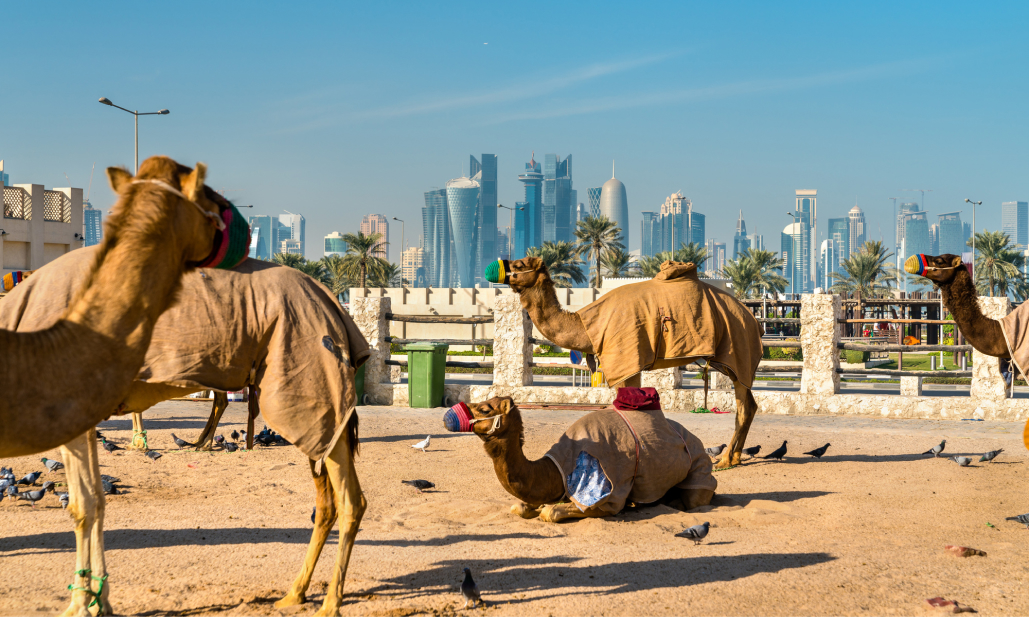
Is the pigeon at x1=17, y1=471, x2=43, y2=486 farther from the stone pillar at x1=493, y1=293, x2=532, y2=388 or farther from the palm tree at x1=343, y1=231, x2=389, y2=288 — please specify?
the palm tree at x1=343, y1=231, x2=389, y2=288

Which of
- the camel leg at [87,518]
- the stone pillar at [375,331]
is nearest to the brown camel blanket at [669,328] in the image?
the camel leg at [87,518]

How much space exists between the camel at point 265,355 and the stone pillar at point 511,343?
10473 mm

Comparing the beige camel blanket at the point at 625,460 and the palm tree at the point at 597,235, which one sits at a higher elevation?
the palm tree at the point at 597,235

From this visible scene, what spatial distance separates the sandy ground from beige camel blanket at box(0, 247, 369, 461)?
1.20 metres

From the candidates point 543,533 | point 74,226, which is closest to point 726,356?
point 543,533

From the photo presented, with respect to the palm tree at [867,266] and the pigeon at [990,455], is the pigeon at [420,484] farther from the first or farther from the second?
the palm tree at [867,266]

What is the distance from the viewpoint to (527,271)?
8133 millimetres

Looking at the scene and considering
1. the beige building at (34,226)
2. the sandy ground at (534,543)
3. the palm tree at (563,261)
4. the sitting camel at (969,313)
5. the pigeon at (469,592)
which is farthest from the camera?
the palm tree at (563,261)

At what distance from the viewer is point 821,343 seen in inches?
557

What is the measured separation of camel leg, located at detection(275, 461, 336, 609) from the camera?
4543 mm

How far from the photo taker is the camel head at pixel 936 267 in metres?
6.29

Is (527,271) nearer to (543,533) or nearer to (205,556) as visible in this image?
(543,533)

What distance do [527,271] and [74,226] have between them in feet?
120

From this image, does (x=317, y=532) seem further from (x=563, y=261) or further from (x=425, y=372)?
(x=563, y=261)
